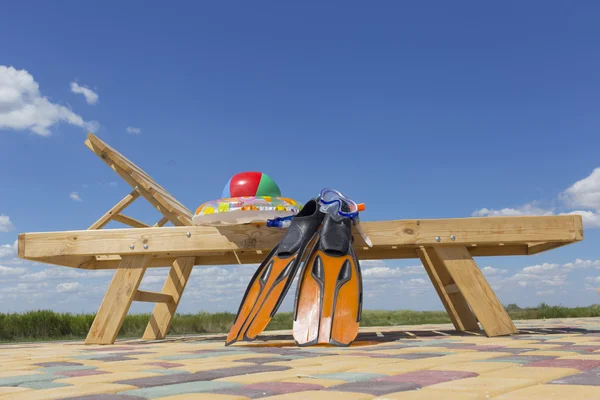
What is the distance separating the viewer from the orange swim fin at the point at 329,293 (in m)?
4.43

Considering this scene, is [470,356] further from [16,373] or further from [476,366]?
[16,373]

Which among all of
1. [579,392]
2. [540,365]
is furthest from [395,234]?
[579,392]

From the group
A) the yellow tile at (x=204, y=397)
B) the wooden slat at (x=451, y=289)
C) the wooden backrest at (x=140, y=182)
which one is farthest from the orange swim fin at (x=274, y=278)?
the yellow tile at (x=204, y=397)

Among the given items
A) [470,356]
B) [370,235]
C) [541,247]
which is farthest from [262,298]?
[541,247]

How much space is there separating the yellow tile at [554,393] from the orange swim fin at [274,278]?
106 inches

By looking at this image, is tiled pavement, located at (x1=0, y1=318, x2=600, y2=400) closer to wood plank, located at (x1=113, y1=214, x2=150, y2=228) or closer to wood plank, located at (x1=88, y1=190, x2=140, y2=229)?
wood plank, located at (x1=88, y1=190, x2=140, y2=229)

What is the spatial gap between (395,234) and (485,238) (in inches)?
32.3

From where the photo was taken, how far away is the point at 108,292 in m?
5.90

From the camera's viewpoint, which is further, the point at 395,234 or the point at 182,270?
the point at 182,270

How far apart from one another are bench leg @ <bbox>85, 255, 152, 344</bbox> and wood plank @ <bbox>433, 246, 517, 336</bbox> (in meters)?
2.96

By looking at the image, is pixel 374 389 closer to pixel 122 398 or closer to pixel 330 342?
pixel 122 398

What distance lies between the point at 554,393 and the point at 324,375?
0.95 metres

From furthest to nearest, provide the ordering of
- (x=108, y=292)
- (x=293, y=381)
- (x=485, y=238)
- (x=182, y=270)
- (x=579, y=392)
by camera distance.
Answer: (x=182, y=270) → (x=108, y=292) → (x=485, y=238) → (x=293, y=381) → (x=579, y=392)

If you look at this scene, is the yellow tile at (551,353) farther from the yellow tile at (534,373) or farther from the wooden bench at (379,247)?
the wooden bench at (379,247)
